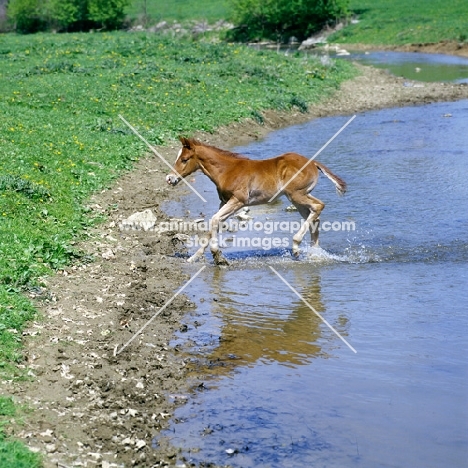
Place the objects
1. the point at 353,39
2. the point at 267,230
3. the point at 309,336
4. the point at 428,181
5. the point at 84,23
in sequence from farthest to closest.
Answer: the point at 84,23, the point at 353,39, the point at 428,181, the point at 267,230, the point at 309,336

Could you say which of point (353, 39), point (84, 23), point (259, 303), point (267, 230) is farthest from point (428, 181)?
point (84, 23)

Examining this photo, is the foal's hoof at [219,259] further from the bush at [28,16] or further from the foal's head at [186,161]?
the bush at [28,16]

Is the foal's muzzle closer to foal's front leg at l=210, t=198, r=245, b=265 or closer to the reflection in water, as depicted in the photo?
foal's front leg at l=210, t=198, r=245, b=265

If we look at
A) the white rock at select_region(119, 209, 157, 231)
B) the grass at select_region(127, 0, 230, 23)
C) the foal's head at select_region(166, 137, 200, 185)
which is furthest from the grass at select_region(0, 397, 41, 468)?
the grass at select_region(127, 0, 230, 23)

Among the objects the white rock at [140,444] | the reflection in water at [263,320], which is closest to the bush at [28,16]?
the reflection in water at [263,320]

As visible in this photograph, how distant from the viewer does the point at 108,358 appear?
874 cm

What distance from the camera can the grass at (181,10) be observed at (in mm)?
84188

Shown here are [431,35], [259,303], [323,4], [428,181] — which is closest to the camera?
[259,303]

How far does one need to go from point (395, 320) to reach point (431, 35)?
166 ft

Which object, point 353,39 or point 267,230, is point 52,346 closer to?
point 267,230

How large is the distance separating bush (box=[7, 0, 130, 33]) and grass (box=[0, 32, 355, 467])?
38.2 metres

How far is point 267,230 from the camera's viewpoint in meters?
14.6

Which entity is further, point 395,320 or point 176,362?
point 395,320

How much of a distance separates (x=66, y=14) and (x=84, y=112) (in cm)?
6136
